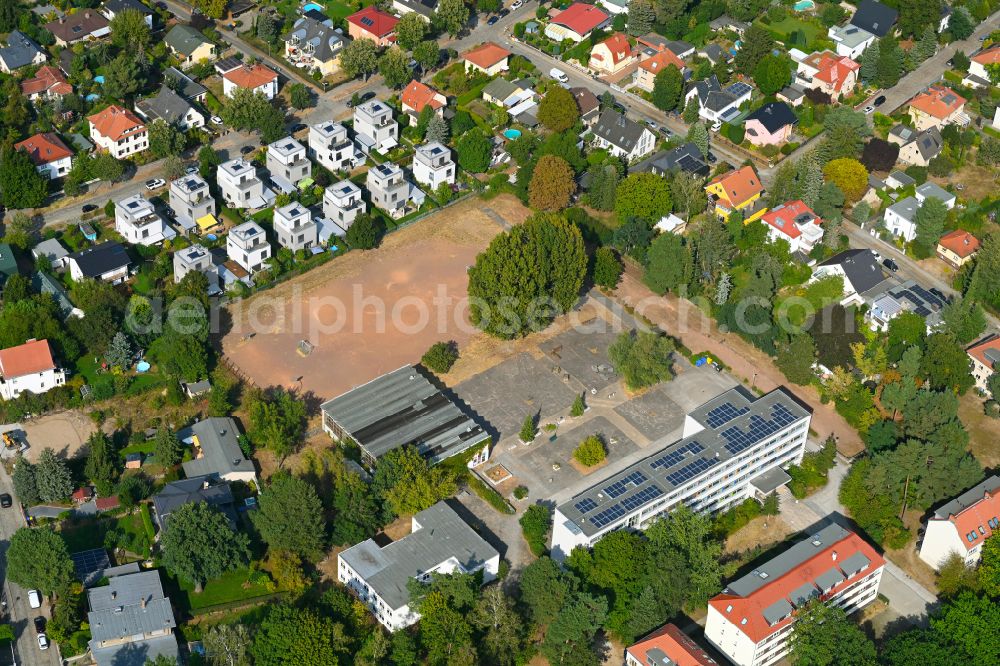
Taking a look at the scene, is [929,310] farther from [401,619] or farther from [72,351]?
[72,351]

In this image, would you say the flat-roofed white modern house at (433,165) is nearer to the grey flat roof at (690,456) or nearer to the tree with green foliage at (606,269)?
the tree with green foliage at (606,269)

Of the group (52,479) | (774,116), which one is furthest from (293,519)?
(774,116)

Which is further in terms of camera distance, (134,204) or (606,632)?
(134,204)

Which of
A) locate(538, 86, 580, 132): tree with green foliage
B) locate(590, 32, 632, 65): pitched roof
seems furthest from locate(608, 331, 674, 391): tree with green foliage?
locate(590, 32, 632, 65): pitched roof

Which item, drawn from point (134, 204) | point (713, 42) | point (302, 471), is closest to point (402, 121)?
point (134, 204)

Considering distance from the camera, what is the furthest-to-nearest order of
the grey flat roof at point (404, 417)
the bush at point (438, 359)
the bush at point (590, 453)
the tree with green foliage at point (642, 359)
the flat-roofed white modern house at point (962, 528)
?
1. the bush at point (438, 359)
2. the tree with green foliage at point (642, 359)
3. the bush at point (590, 453)
4. the grey flat roof at point (404, 417)
5. the flat-roofed white modern house at point (962, 528)

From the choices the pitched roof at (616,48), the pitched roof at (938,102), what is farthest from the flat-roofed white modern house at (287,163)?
the pitched roof at (938,102)

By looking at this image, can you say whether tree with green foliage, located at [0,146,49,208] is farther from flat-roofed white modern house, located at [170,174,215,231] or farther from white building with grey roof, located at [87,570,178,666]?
white building with grey roof, located at [87,570,178,666]
